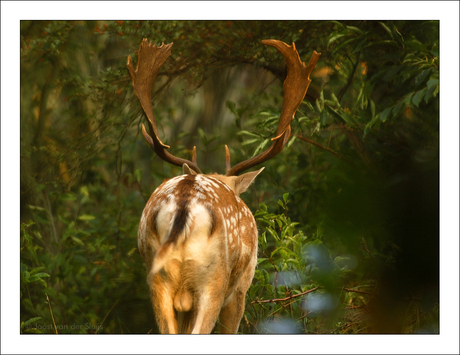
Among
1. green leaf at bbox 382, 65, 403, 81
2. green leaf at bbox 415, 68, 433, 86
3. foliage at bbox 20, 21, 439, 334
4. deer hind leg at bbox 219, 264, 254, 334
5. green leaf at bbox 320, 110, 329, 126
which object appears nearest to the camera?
deer hind leg at bbox 219, 264, 254, 334

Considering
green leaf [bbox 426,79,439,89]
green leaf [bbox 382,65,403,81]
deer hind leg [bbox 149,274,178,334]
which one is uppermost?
green leaf [bbox 426,79,439,89]

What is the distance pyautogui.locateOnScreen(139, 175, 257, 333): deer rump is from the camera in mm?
1991

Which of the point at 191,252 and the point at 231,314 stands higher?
the point at 191,252

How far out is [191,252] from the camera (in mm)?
1996

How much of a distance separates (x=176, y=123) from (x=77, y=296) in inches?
84.6

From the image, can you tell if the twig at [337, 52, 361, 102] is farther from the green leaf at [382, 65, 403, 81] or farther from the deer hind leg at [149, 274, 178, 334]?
the deer hind leg at [149, 274, 178, 334]

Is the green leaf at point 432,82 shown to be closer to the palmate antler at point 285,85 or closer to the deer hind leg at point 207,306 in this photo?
the palmate antler at point 285,85

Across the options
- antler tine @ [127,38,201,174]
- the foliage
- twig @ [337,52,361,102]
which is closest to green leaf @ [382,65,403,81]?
the foliage

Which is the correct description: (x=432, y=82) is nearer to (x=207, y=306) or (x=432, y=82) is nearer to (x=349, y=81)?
(x=349, y=81)

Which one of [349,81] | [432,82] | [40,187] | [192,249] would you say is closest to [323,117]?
[349,81]

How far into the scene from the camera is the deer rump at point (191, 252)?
199 cm

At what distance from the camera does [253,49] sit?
3998 mm

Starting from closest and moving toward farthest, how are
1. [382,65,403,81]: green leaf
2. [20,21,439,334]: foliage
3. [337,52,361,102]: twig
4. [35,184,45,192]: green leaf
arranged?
[382,65,403,81]: green leaf
[20,21,439,334]: foliage
[337,52,361,102]: twig
[35,184,45,192]: green leaf

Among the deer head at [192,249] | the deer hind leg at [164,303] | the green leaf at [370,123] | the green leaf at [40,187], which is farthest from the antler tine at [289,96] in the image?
the green leaf at [40,187]
